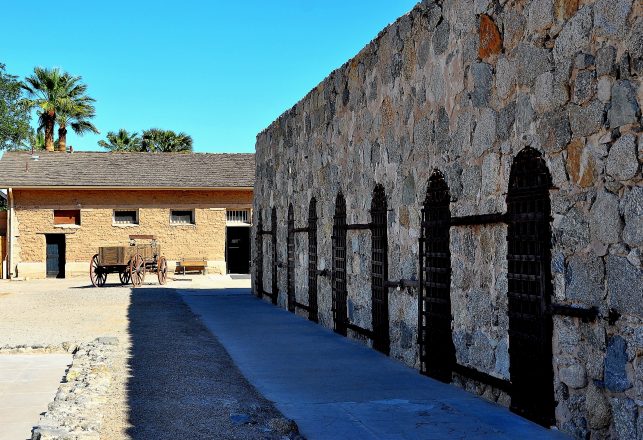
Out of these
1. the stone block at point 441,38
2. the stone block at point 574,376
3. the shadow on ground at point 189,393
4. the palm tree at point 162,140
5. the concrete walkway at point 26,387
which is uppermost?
the palm tree at point 162,140

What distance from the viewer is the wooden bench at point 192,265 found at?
3422 centimetres

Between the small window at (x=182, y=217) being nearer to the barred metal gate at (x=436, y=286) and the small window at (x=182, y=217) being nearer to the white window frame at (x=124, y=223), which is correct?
the white window frame at (x=124, y=223)

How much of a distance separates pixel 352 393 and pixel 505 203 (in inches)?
96.9

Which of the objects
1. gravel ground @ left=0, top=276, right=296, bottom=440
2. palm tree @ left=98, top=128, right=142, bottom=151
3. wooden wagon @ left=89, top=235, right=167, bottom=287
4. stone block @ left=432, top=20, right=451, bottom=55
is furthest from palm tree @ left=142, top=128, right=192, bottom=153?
stone block @ left=432, top=20, right=451, bottom=55

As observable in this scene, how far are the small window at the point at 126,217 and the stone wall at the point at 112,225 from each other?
0.23 meters

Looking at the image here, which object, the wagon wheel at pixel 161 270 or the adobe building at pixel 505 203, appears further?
the wagon wheel at pixel 161 270

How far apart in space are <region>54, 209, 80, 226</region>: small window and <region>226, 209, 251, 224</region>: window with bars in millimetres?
6523

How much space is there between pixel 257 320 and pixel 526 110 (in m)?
9.27

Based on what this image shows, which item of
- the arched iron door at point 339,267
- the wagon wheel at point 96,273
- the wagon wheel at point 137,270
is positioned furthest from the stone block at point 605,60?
the wagon wheel at point 96,273

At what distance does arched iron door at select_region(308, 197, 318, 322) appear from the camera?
1451cm

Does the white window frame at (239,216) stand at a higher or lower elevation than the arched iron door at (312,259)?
higher

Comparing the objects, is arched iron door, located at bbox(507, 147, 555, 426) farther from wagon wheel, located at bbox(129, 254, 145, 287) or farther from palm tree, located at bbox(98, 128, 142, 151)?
palm tree, located at bbox(98, 128, 142, 151)

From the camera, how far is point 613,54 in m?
5.59

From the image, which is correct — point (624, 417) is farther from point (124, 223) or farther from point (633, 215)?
point (124, 223)
